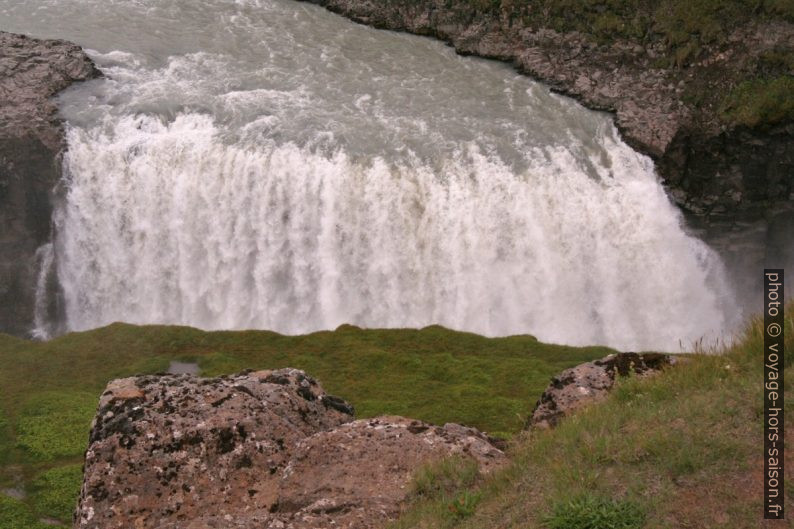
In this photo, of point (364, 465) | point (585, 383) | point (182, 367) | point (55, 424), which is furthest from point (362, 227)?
point (364, 465)

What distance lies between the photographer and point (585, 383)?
1561 centimetres

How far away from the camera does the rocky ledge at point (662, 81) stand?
3716cm

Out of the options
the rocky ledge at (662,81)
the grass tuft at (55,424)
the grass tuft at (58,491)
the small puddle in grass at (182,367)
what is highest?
the rocky ledge at (662,81)

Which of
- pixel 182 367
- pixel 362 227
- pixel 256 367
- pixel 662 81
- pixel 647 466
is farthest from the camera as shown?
pixel 662 81

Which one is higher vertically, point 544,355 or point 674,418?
point 674,418

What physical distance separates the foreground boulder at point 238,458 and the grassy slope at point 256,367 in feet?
30.4

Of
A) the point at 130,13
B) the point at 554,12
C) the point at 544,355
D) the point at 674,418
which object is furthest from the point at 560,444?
the point at 130,13

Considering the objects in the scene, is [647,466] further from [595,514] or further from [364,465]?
[364,465]

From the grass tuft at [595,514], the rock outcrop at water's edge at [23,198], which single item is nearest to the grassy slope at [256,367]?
the rock outcrop at water's edge at [23,198]

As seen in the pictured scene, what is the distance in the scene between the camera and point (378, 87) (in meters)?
40.2

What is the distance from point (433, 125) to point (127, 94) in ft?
45.6

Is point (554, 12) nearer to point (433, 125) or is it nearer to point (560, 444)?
point (433, 125)

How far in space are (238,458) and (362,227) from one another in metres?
21.1

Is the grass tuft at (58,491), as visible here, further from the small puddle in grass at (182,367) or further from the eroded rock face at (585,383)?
the eroded rock face at (585,383)
